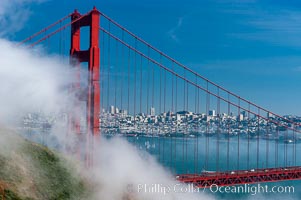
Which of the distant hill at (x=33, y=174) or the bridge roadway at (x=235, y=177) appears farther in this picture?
the bridge roadway at (x=235, y=177)

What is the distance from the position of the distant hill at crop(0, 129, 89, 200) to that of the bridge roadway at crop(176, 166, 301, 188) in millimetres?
6528

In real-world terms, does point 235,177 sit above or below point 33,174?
below

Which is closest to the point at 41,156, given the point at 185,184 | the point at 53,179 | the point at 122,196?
the point at 53,179

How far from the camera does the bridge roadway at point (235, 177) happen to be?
23984 mm

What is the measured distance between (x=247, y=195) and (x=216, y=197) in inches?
222

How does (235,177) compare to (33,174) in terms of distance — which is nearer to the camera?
(33,174)

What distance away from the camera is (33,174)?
709 inches

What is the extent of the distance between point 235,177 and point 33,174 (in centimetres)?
1245

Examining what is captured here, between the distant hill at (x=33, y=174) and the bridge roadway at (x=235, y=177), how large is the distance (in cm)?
653

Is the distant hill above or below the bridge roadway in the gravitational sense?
above

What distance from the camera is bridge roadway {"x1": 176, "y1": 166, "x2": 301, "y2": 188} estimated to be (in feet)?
78.7

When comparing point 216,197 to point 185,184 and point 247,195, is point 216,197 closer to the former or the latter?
point 247,195

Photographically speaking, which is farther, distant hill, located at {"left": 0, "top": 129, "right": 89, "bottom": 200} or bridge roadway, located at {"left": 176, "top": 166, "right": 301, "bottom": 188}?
bridge roadway, located at {"left": 176, "top": 166, "right": 301, "bottom": 188}

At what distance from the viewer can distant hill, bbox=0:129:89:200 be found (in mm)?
16406
